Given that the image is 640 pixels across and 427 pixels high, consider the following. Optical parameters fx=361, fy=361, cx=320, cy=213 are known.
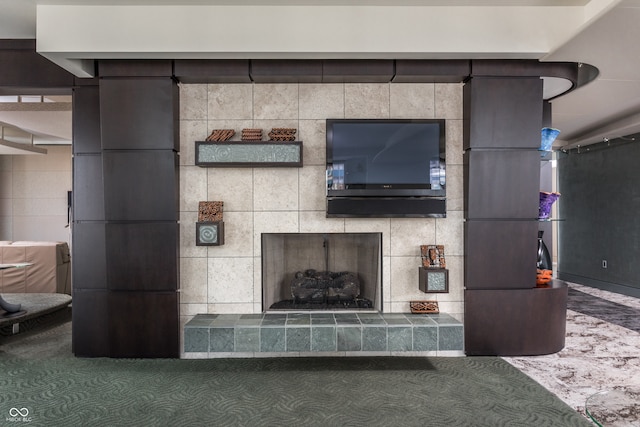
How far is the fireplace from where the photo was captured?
3.29 meters

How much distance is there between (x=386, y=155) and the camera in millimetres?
3090

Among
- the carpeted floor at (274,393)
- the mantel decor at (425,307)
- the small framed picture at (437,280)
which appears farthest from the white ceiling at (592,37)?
the carpeted floor at (274,393)

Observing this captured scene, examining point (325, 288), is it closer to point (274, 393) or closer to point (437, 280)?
point (437, 280)

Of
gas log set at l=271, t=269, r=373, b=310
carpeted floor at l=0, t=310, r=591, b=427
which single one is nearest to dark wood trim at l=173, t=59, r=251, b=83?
gas log set at l=271, t=269, r=373, b=310

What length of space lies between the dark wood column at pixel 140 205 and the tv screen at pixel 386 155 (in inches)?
54.8

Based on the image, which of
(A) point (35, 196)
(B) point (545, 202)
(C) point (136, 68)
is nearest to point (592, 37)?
(B) point (545, 202)

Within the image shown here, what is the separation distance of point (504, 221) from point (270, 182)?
2006 mm

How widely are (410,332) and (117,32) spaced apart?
10.7 feet

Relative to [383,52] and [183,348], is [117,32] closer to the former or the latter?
[383,52]

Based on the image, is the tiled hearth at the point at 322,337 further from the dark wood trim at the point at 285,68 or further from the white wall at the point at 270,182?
the dark wood trim at the point at 285,68

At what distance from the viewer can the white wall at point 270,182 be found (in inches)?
124

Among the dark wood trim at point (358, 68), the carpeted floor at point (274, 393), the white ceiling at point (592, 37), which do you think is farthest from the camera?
the dark wood trim at point (358, 68)

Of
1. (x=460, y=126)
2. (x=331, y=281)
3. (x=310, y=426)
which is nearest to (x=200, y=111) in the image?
(x=331, y=281)

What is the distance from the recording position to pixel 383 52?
2.81 m
